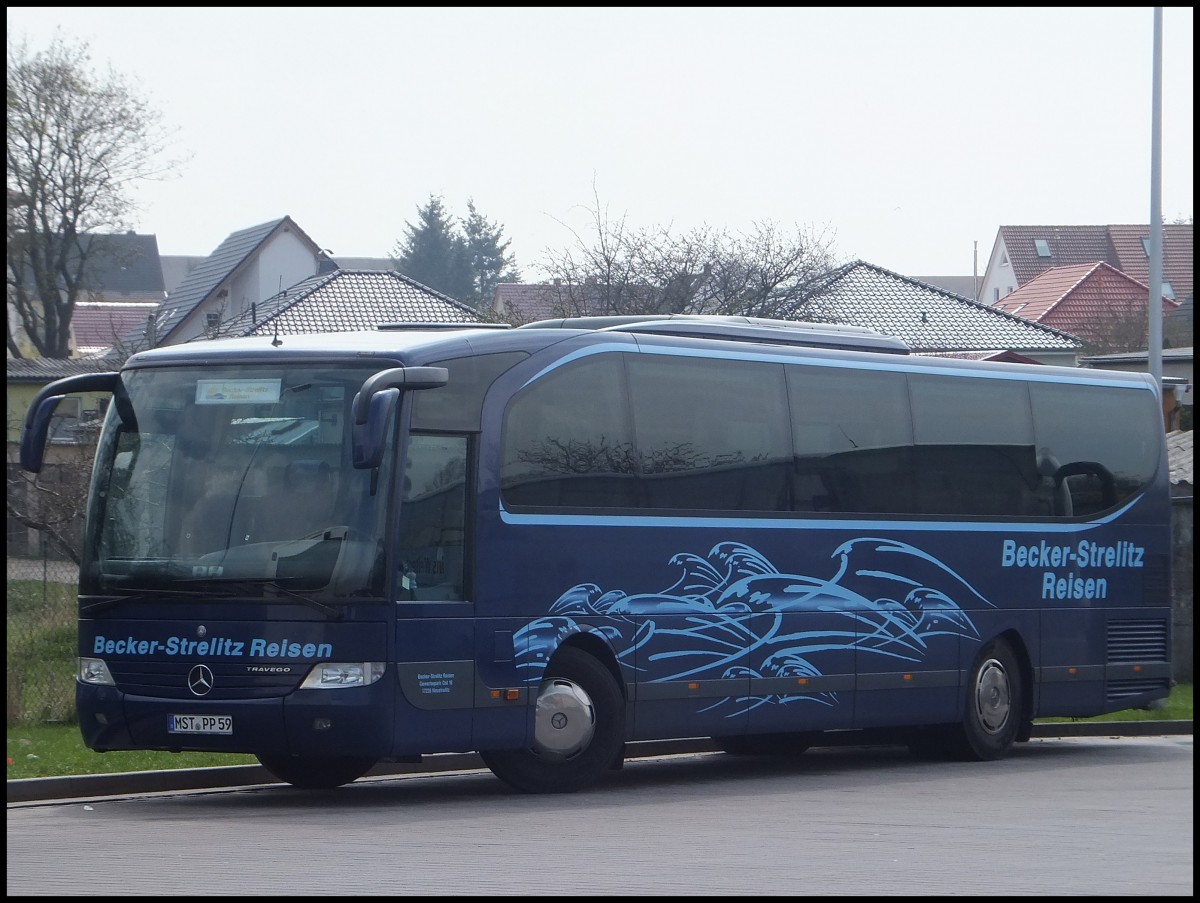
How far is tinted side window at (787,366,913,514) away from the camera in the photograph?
15.7 metres

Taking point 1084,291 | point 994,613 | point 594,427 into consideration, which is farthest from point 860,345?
point 1084,291

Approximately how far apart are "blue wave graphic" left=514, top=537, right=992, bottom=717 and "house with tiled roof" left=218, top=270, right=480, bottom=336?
3983 cm

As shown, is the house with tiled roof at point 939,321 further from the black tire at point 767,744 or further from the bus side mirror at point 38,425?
the bus side mirror at point 38,425

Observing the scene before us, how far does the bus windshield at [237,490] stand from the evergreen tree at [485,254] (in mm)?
95514

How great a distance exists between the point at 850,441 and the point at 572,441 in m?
3.29

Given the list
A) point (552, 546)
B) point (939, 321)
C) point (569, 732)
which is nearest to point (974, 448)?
point (552, 546)

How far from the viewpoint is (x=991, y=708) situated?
57.1ft

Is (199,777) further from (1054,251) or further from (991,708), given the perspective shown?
(1054,251)

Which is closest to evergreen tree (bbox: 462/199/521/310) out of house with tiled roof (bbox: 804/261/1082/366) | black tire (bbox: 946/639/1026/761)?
house with tiled roof (bbox: 804/261/1082/366)

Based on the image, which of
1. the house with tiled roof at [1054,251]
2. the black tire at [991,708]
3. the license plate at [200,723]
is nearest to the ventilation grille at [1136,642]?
the black tire at [991,708]

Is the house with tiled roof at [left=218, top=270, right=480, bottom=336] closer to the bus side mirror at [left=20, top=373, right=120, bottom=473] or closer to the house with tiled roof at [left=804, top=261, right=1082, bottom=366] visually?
the house with tiled roof at [left=804, top=261, right=1082, bottom=366]

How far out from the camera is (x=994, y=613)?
17391 millimetres

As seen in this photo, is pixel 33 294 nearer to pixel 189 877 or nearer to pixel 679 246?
pixel 679 246

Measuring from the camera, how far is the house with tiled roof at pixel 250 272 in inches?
2677
